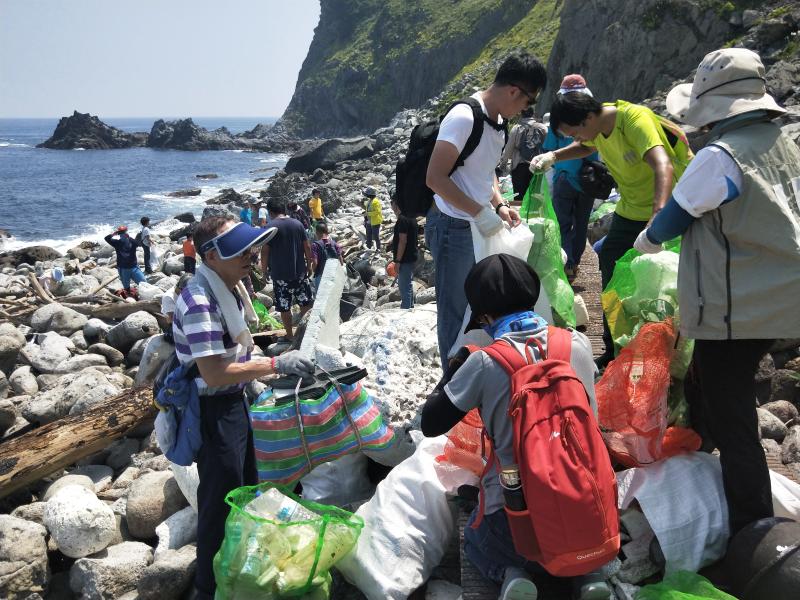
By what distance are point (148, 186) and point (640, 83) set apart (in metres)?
37.9

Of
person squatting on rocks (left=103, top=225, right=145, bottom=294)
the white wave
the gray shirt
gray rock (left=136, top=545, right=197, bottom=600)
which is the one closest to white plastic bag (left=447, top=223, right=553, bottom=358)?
the gray shirt

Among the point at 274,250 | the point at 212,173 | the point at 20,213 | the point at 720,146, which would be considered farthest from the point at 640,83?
the point at 212,173

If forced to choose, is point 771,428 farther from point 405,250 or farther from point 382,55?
point 382,55

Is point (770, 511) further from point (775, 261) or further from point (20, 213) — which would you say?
point (20, 213)

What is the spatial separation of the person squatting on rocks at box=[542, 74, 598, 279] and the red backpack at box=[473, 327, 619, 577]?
339 cm

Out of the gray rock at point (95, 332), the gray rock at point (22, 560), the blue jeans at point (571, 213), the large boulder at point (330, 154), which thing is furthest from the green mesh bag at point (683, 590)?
the large boulder at point (330, 154)

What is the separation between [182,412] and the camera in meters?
2.85

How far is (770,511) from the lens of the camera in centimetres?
236

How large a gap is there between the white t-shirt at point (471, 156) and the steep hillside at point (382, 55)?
2622 inches

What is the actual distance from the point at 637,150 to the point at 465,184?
3.47 ft

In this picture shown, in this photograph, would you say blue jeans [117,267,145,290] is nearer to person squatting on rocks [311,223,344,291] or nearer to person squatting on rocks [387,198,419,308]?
person squatting on rocks [311,223,344,291]

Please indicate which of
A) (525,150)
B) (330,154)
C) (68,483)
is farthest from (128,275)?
(330,154)

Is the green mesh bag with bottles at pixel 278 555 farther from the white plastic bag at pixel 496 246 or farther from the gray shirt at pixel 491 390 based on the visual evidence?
the white plastic bag at pixel 496 246

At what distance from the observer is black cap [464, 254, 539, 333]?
227 centimetres
